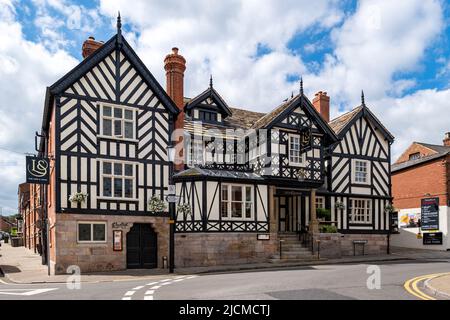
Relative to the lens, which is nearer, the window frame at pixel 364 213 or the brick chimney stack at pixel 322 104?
the window frame at pixel 364 213

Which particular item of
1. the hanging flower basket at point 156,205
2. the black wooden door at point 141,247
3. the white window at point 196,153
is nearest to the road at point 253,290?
the black wooden door at point 141,247

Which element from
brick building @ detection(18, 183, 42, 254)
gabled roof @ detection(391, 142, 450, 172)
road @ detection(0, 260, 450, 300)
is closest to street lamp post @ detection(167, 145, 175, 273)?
road @ detection(0, 260, 450, 300)

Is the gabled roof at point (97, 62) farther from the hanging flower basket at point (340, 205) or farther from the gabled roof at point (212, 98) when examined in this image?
the hanging flower basket at point (340, 205)

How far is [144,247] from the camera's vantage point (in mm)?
22531

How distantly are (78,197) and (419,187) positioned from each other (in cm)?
2779

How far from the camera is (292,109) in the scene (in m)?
26.8

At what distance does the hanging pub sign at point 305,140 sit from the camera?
85.8 ft

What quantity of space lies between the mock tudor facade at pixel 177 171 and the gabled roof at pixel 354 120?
0.15m

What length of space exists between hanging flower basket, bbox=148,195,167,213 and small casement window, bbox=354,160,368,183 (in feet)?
49.4

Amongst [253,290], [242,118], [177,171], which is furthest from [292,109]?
[253,290]

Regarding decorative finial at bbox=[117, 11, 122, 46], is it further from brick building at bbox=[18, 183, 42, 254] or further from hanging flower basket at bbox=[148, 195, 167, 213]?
brick building at bbox=[18, 183, 42, 254]

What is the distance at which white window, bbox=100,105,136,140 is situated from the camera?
2220 cm

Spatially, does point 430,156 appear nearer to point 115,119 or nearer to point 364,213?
point 364,213
